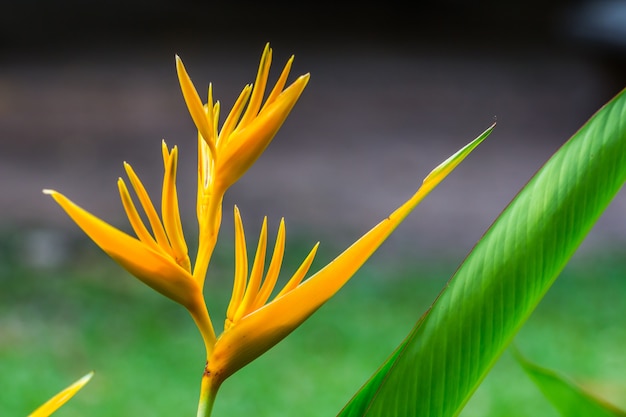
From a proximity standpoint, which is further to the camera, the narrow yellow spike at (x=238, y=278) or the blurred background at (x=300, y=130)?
the blurred background at (x=300, y=130)

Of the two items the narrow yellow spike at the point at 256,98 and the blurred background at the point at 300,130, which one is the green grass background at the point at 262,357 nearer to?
the blurred background at the point at 300,130

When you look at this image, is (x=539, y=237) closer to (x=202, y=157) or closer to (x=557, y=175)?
(x=557, y=175)

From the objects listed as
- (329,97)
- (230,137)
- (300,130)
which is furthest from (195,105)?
(329,97)

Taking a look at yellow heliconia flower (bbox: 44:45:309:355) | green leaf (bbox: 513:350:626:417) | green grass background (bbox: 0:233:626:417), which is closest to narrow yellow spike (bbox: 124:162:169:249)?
yellow heliconia flower (bbox: 44:45:309:355)

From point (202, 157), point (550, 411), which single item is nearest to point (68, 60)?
point (550, 411)

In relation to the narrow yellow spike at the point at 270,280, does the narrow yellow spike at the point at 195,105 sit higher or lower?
higher

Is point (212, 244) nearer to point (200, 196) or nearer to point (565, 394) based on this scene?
point (200, 196)

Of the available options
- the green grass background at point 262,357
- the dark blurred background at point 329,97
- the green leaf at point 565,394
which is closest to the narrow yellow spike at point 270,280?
the green leaf at point 565,394
